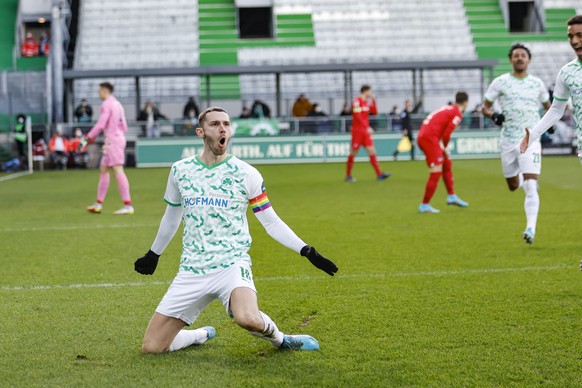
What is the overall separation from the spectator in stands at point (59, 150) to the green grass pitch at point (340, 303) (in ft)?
53.1

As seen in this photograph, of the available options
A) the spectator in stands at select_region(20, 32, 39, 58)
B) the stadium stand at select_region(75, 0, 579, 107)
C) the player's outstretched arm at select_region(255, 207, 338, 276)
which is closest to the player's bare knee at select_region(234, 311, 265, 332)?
the player's outstretched arm at select_region(255, 207, 338, 276)

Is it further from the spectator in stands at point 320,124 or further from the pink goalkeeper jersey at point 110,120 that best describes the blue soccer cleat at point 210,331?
the spectator in stands at point 320,124

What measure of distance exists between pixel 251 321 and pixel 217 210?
0.77m

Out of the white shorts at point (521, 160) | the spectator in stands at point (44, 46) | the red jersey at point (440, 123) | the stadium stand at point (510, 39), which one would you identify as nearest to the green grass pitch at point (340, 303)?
the white shorts at point (521, 160)

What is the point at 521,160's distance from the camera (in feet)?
39.8

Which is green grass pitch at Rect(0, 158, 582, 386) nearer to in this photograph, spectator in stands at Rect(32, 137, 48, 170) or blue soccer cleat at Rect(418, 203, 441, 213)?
blue soccer cleat at Rect(418, 203, 441, 213)

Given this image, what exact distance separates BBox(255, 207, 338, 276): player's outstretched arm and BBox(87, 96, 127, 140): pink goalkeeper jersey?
10183mm

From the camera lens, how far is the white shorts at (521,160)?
474 inches

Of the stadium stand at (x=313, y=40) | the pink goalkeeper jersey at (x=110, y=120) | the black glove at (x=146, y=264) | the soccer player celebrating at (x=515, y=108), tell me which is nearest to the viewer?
the black glove at (x=146, y=264)

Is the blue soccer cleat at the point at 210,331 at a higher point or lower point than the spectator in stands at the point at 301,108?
lower

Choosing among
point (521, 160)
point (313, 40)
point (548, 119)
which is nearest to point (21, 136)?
point (313, 40)

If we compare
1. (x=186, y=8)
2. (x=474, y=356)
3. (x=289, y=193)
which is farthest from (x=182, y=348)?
(x=186, y=8)

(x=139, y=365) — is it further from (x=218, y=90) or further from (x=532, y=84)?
(x=218, y=90)

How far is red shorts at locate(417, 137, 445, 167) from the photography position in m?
15.8
